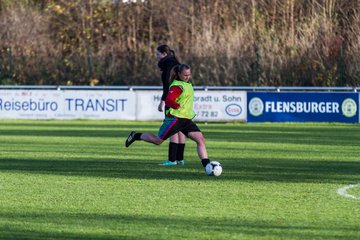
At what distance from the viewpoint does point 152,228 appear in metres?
10.7

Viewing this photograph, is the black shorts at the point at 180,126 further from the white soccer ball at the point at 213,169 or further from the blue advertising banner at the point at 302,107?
the blue advertising banner at the point at 302,107

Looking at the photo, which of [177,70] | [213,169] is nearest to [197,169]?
[213,169]

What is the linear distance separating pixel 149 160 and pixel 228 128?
12991 mm

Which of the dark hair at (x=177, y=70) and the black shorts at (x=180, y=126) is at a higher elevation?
the dark hair at (x=177, y=70)

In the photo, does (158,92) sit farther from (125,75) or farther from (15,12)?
(15,12)

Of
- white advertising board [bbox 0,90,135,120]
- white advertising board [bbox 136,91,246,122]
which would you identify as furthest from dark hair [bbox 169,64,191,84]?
white advertising board [bbox 0,90,135,120]

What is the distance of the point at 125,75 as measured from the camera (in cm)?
4734

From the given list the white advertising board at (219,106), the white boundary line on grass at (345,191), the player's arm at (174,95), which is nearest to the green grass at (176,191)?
the white boundary line on grass at (345,191)

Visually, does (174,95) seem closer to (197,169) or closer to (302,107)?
(197,169)

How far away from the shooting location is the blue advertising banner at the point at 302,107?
1374 inches

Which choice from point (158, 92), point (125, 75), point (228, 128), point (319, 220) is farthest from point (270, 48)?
point (319, 220)

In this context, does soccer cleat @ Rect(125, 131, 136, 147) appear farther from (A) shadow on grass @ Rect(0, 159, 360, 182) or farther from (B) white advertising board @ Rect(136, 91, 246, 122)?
(B) white advertising board @ Rect(136, 91, 246, 122)

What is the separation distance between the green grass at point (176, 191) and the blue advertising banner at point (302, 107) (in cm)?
966

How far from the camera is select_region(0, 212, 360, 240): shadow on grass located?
1023 centimetres
